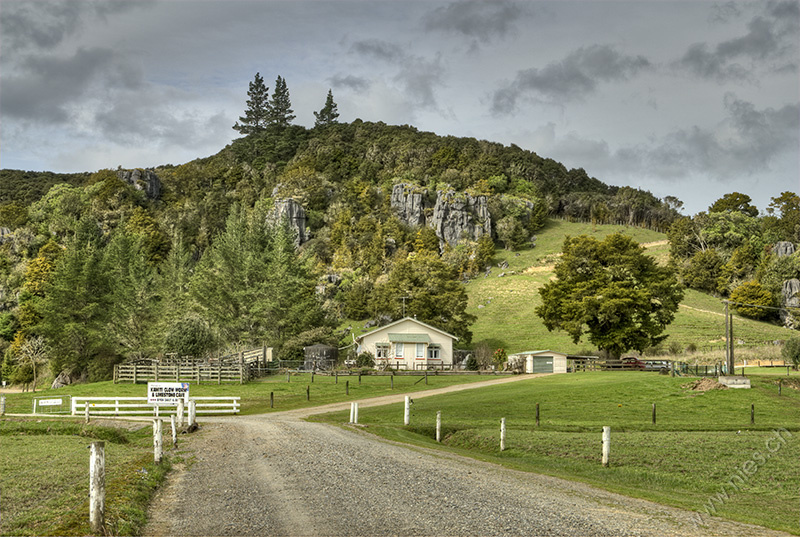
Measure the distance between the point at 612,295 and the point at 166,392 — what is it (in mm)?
41039

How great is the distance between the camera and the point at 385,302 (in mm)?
77500

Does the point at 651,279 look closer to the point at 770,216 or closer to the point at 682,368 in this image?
the point at 682,368

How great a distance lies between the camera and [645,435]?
23016 millimetres

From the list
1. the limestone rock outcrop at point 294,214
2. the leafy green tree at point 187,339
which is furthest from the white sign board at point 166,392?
the limestone rock outcrop at point 294,214

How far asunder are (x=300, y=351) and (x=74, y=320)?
21.6m

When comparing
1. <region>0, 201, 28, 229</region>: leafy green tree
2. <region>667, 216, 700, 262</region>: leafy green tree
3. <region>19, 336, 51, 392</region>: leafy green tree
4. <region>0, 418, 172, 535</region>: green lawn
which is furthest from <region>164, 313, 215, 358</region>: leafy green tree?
<region>667, 216, 700, 262</region>: leafy green tree

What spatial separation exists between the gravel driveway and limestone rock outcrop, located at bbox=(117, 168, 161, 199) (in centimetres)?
13166

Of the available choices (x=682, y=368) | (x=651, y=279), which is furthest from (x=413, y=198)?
(x=682, y=368)

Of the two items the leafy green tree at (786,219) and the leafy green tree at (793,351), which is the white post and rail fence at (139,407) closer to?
the leafy green tree at (793,351)

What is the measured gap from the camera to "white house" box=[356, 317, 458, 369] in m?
64.1

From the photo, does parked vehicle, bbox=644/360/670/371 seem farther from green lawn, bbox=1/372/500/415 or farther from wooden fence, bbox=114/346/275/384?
wooden fence, bbox=114/346/275/384

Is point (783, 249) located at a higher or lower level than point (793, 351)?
higher

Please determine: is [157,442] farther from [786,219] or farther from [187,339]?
[786,219]

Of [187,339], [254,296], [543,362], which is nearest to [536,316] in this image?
[543,362]
